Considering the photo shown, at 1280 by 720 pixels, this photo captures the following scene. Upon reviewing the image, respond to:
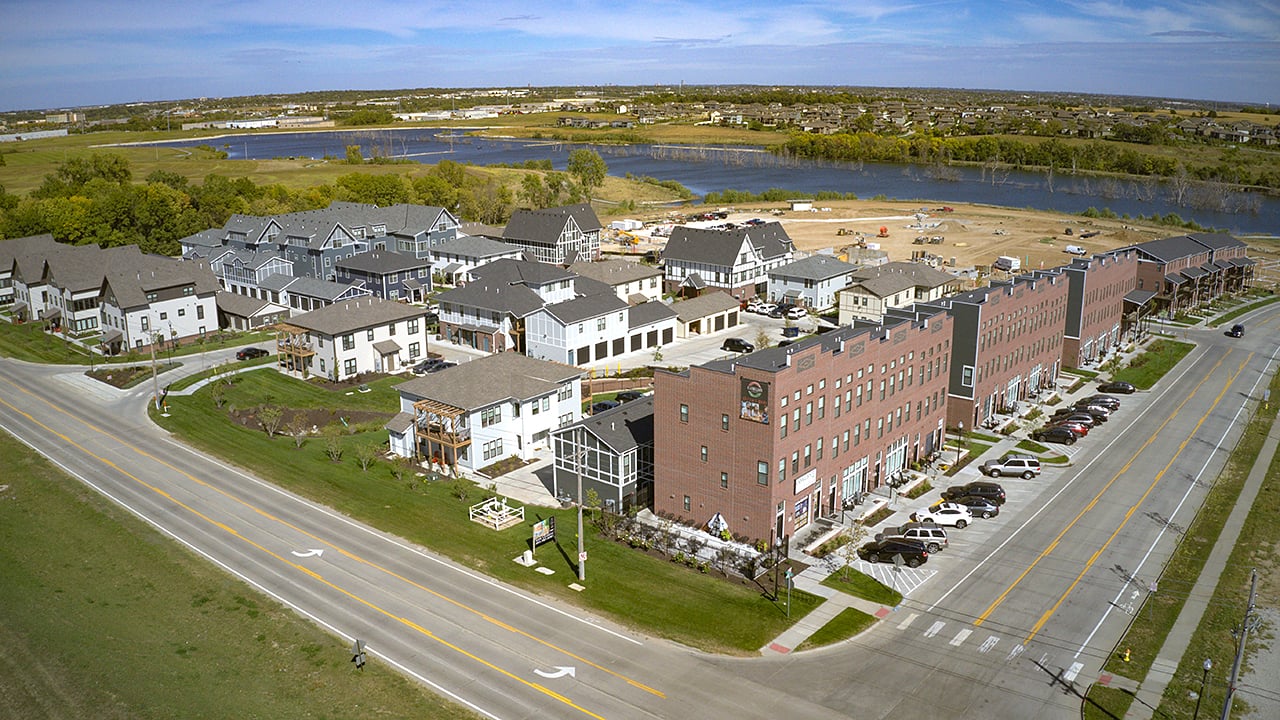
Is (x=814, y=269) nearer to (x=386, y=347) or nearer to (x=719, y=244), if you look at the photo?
(x=719, y=244)

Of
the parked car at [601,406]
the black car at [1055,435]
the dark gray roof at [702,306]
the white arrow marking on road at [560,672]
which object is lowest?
the white arrow marking on road at [560,672]

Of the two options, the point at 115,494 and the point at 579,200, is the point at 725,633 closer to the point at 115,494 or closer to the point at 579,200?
the point at 115,494

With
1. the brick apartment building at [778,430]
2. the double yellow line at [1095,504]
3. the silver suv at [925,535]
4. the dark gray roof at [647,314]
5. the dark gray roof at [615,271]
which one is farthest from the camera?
the dark gray roof at [615,271]

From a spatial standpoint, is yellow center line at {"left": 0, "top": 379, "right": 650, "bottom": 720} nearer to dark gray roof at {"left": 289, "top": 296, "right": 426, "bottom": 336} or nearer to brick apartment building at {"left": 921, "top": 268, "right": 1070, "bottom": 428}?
dark gray roof at {"left": 289, "top": 296, "right": 426, "bottom": 336}

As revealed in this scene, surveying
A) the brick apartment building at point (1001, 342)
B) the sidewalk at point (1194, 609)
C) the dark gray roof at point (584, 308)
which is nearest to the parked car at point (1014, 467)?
the brick apartment building at point (1001, 342)

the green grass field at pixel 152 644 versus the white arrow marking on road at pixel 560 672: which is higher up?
the green grass field at pixel 152 644

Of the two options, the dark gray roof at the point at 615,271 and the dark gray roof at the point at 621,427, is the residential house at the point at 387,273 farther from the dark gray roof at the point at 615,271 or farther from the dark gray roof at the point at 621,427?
the dark gray roof at the point at 621,427

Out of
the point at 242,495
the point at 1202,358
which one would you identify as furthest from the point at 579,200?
the point at 242,495
